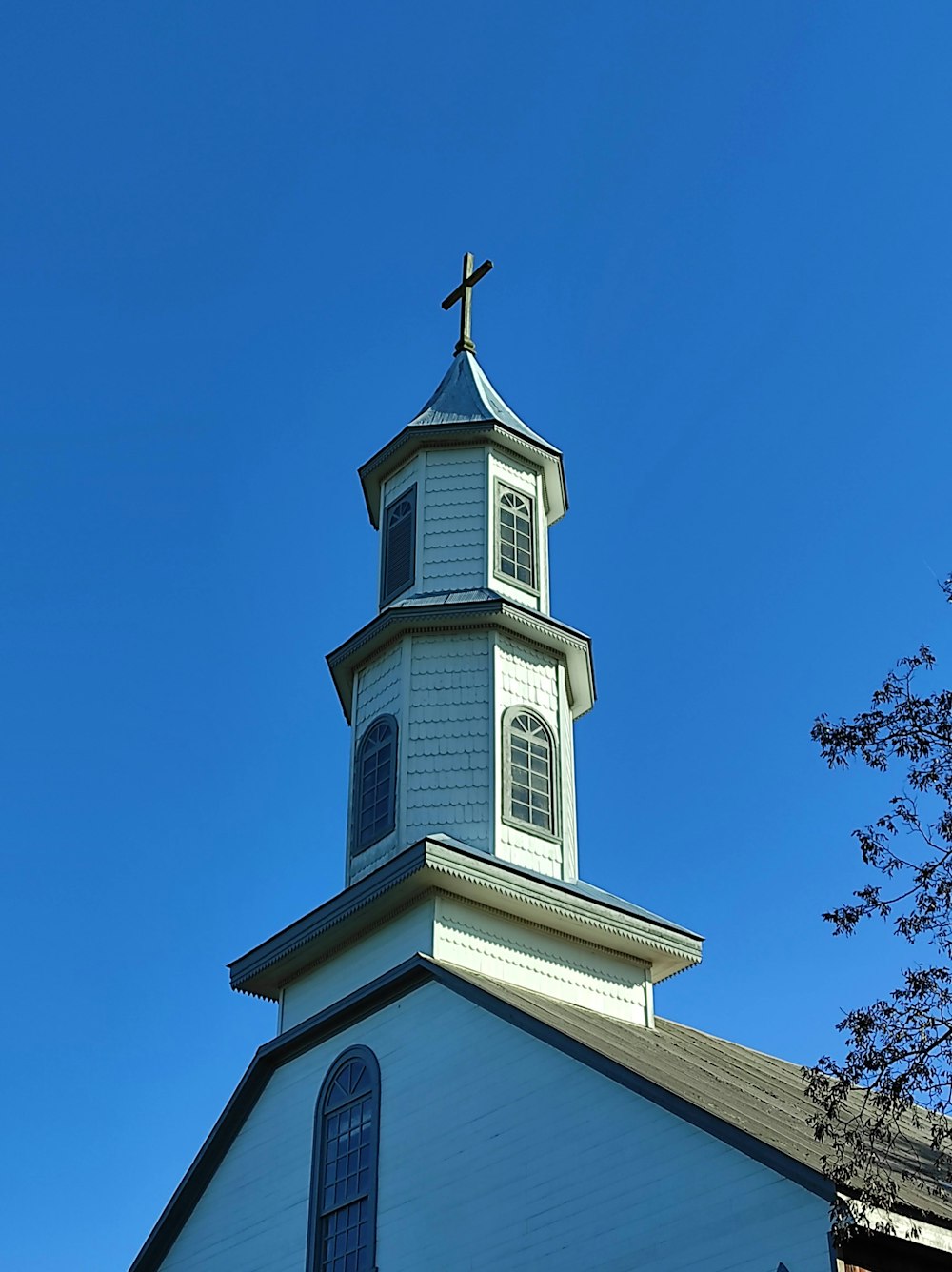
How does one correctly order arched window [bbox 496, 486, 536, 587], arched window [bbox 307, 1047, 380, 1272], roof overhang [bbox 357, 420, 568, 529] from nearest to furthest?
arched window [bbox 307, 1047, 380, 1272] → arched window [bbox 496, 486, 536, 587] → roof overhang [bbox 357, 420, 568, 529]

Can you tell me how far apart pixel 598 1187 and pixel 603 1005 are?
6154 mm

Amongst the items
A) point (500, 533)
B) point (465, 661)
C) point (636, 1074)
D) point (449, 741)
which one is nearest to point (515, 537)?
point (500, 533)

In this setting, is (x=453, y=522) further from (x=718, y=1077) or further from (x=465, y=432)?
(x=718, y=1077)

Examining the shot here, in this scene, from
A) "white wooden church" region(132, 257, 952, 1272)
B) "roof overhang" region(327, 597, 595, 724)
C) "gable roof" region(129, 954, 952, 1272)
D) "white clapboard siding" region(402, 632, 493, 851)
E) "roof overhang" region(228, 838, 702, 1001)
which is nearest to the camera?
"gable roof" region(129, 954, 952, 1272)

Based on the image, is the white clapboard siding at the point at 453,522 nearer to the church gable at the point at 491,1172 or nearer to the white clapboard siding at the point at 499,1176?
the church gable at the point at 491,1172

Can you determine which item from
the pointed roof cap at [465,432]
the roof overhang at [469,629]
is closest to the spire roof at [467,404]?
the pointed roof cap at [465,432]

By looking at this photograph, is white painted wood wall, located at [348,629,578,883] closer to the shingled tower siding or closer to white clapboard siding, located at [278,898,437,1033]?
the shingled tower siding

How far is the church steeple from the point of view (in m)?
24.1

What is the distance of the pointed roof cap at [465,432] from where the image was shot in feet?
93.8

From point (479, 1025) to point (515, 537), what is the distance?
34.2ft

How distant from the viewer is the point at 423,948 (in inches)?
858

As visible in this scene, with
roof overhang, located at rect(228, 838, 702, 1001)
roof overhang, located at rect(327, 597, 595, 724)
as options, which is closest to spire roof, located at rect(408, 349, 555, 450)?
roof overhang, located at rect(327, 597, 595, 724)

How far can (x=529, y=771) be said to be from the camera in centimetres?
2477

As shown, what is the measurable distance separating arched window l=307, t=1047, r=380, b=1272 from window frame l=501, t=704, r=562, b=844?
14.0 feet
